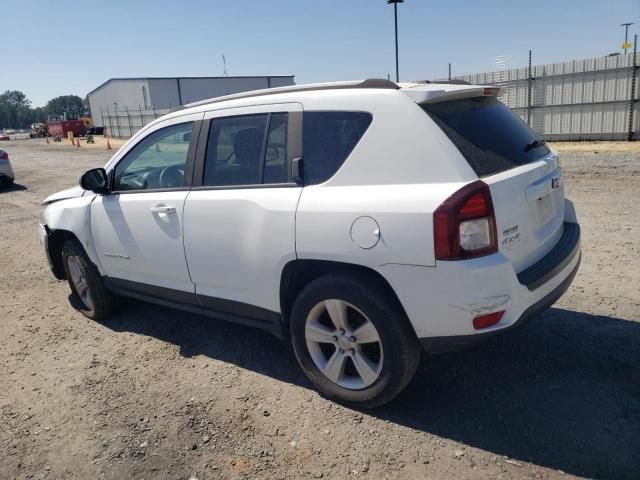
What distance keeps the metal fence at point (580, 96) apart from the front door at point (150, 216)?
1395 centimetres

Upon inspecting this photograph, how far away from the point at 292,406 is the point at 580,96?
1692cm

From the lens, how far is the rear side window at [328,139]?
3029mm

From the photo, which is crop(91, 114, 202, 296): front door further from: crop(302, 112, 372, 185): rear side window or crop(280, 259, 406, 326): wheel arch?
crop(302, 112, 372, 185): rear side window

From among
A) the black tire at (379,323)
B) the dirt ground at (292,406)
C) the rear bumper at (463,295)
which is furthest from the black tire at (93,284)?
the rear bumper at (463,295)

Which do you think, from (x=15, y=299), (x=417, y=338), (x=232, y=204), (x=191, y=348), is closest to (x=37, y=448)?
(x=191, y=348)

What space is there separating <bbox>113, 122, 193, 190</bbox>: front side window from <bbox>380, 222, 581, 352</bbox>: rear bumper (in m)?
2.03

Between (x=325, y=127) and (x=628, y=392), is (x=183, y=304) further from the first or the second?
(x=628, y=392)

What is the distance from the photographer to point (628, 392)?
10.3 feet

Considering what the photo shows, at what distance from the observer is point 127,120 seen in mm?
43656

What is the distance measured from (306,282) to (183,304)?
1.25 metres

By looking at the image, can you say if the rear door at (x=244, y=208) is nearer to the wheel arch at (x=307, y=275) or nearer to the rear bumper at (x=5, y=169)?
the wheel arch at (x=307, y=275)

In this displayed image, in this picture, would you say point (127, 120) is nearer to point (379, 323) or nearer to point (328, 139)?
point (328, 139)

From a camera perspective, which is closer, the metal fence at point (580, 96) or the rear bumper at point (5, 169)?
the rear bumper at point (5, 169)

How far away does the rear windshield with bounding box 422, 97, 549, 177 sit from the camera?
284 centimetres
